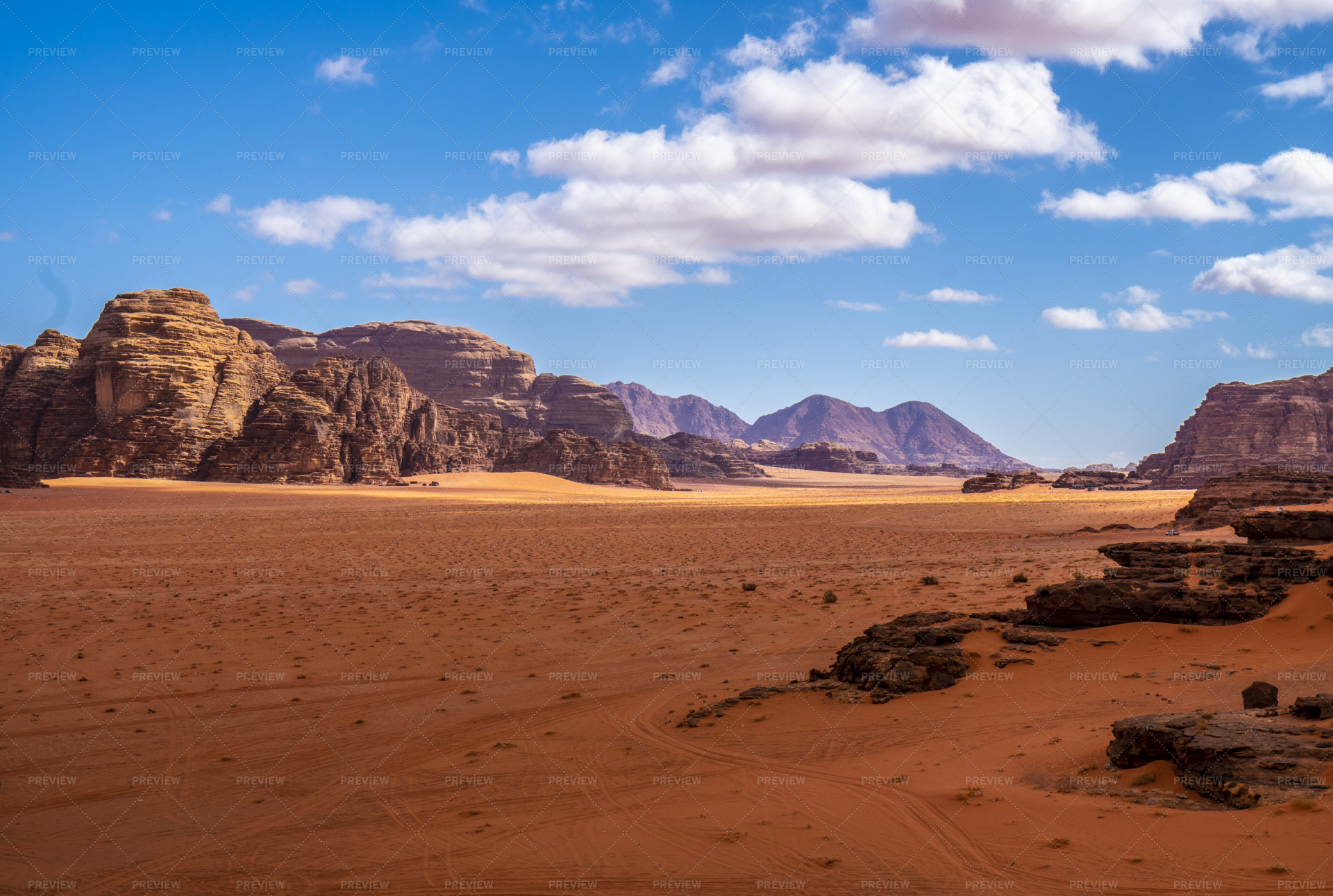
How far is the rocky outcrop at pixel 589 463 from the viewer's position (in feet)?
308

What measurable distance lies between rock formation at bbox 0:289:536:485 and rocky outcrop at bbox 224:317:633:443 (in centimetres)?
8034

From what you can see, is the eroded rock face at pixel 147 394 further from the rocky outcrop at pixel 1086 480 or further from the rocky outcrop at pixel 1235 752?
the rocky outcrop at pixel 1086 480

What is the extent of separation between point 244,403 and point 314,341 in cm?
11968

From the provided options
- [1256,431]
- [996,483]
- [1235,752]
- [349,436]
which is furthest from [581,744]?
[1256,431]

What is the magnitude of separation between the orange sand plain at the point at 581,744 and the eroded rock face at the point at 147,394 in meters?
55.3

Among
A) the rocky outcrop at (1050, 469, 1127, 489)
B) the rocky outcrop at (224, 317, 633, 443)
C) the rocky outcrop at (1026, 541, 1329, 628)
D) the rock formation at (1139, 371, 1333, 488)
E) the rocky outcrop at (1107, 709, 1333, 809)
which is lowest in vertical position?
the rocky outcrop at (1107, 709, 1333, 809)

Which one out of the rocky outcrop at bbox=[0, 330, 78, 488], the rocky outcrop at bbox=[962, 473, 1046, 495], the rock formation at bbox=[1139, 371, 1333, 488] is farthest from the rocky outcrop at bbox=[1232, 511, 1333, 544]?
the rock formation at bbox=[1139, 371, 1333, 488]

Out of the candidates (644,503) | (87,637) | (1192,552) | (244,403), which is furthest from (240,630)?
(244,403)

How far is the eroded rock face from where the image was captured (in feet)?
214

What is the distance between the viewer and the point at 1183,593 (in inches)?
428

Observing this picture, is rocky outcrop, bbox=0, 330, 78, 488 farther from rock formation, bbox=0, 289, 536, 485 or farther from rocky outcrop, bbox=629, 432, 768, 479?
rocky outcrop, bbox=629, 432, 768, 479

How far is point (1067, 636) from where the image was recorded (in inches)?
415

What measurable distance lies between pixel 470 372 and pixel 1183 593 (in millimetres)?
173587

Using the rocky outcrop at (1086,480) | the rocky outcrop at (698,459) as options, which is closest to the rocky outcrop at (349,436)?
the rocky outcrop at (698,459)
